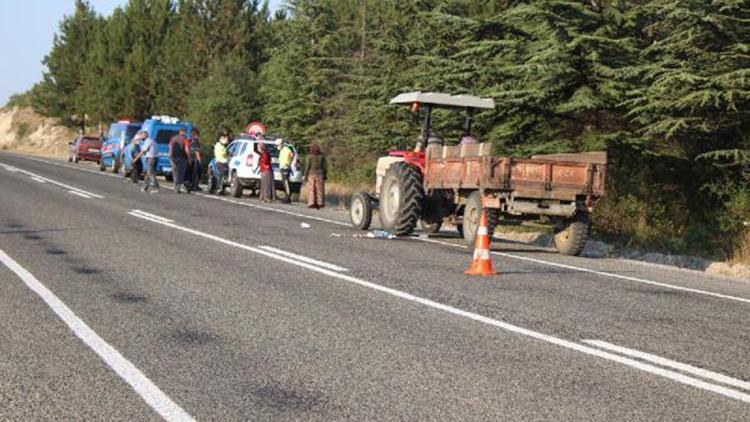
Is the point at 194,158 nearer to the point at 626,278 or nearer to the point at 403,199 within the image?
the point at 403,199

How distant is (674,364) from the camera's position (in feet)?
20.6

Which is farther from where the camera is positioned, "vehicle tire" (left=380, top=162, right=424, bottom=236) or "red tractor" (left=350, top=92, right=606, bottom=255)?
"vehicle tire" (left=380, top=162, right=424, bottom=236)

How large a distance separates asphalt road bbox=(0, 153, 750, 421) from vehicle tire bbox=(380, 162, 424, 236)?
243 cm

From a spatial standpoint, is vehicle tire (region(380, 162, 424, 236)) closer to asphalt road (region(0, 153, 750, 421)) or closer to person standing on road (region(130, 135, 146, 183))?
asphalt road (region(0, 153, 750, 421))

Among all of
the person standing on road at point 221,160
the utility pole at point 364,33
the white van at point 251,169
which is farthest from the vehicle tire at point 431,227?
the utility pole at point 364,33

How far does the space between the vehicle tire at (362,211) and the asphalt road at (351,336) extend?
4.25 meters

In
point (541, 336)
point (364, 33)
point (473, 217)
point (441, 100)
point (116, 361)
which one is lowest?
point (116, 361)

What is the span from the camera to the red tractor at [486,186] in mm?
13859

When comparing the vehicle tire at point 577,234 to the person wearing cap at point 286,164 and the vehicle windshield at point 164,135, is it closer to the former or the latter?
the person wearing cap at point 286,164

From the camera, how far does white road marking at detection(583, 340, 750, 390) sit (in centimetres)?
579

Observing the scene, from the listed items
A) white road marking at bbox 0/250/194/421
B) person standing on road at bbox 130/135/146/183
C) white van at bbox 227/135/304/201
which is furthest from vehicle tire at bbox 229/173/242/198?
white road marking at bbox 0/250/194/421

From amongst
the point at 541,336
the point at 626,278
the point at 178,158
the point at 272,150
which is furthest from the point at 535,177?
the point at 178,158

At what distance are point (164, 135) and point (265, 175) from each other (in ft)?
30.2

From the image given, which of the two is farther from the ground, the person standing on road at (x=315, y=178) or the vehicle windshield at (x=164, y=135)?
the vehicle windshield at (x=164, y=135)
